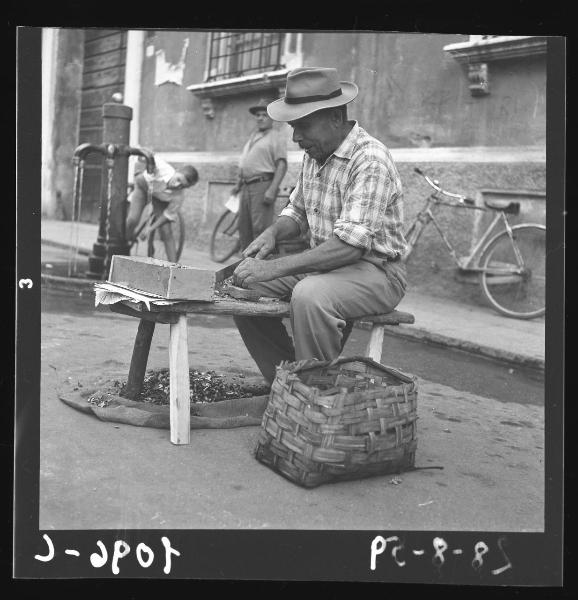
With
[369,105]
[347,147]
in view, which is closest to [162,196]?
[369,105]

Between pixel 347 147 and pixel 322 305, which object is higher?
pixel 347 147

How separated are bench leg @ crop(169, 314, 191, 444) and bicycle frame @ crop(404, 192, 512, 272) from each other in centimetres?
396

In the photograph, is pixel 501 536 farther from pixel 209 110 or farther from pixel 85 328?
pixel 209 110

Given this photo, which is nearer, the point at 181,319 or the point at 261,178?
the point at 181,319

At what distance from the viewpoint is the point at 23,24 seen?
9.59 feet

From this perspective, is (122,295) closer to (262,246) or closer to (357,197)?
(262,246)

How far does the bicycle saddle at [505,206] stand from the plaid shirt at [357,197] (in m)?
3.37

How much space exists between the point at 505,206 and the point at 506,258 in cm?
48

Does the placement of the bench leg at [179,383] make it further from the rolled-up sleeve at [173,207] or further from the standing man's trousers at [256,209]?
the rolled-up sleeve at [173,207]

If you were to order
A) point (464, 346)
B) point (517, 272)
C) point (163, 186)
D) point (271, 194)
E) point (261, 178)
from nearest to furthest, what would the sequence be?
point (464, 346) → point (517, 272) → point (271, 194) → point (261, 178) → point (163, 186)

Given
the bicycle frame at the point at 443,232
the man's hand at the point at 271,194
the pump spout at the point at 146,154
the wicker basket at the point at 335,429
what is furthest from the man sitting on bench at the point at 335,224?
the man's hand at the point at 271,194

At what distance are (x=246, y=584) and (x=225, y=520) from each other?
0.22 m

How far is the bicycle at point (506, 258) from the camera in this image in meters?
6.36

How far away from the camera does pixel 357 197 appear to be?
3.41m
